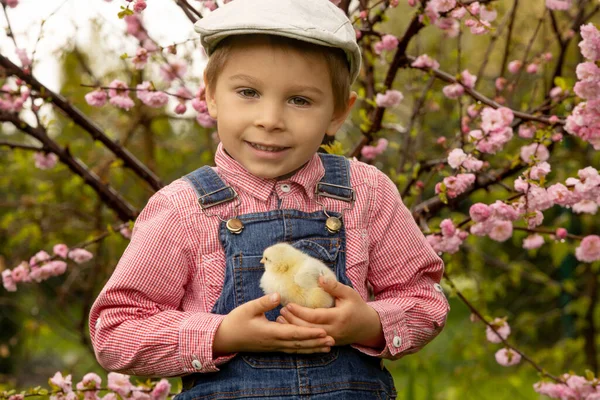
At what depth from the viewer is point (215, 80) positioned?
1.76 metres

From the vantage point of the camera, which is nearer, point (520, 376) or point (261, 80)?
point (261, 80)

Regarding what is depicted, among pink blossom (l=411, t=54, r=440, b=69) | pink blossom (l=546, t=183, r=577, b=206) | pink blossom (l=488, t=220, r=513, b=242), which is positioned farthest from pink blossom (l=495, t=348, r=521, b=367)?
pink blossom (l=411, t=54, r=440, b=69)

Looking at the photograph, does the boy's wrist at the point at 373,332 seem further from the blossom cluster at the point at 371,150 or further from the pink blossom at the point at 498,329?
the blossom cluster at the point at 371,150

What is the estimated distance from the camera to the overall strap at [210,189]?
169 centimetres

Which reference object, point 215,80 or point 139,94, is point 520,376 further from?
→ point 215,80

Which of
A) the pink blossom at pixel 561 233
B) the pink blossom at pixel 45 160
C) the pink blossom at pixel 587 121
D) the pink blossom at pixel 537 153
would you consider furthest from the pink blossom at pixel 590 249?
the pink blossom at pixel 45 160

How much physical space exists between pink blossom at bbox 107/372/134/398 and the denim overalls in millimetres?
857

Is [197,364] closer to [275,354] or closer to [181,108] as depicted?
[275,354]

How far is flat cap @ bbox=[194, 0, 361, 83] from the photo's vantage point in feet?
5.27

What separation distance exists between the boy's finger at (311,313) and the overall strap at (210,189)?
30 cm

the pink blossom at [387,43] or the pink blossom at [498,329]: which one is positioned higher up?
the pink blossom at [387,43]

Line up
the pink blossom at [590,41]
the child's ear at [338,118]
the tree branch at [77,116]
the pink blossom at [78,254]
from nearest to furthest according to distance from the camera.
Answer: the child's ear at [338,118]
the pink blossom at [590,41]
the tree branch at [77,116]
the pink blossom at [78,254]

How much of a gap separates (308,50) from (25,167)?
11.9 feet

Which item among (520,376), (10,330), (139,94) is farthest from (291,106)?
(10,330)
